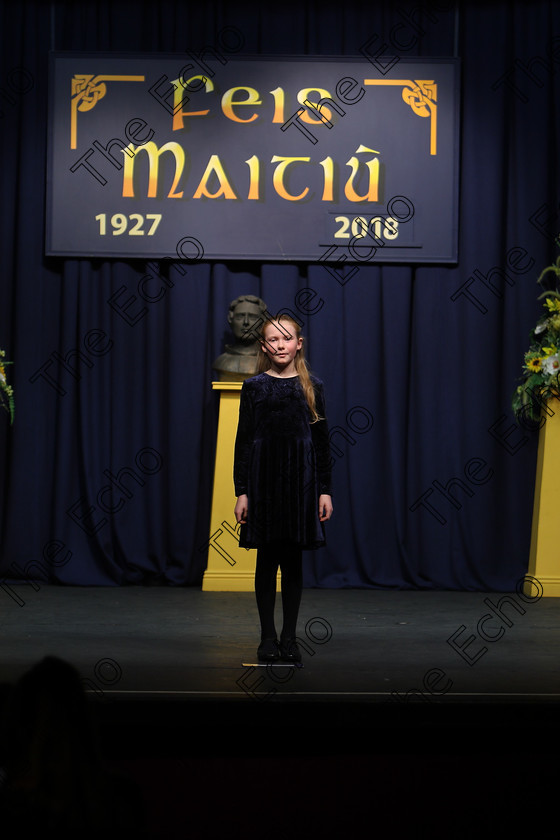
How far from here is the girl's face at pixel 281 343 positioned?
3393 millimetres

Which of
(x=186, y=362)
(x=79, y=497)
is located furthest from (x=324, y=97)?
(x=79, y=497)

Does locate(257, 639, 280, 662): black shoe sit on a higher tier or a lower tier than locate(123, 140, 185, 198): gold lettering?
lower

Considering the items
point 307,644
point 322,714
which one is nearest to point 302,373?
point 307,644

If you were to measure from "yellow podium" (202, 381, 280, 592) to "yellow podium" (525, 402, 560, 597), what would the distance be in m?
1.47

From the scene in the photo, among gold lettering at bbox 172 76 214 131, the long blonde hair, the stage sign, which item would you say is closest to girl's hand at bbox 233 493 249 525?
the long blonde hair

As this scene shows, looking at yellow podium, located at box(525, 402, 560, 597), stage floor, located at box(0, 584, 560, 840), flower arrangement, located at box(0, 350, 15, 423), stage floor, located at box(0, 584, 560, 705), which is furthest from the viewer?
yellow podium, located at box(525, 402, 560, 597)

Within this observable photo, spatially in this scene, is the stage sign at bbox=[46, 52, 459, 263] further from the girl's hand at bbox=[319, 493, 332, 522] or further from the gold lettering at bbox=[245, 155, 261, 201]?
the girl's hand at bbox=[319, 493, 332, 522]

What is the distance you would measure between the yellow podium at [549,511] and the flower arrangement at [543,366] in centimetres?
9

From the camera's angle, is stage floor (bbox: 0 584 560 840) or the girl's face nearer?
stage floor (bbox: 0 584 560 840)

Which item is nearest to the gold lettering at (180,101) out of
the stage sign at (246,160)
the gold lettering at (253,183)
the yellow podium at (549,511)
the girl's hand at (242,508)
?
the stage sign at (246,160)

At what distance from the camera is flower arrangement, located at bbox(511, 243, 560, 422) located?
498 centimetres

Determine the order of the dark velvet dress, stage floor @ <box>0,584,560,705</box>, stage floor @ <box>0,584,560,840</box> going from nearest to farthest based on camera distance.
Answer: stage floor @ <box>0,584,560,840</box> → stage floor @ <box>0,584,560,705</box> → the dark velvet dress

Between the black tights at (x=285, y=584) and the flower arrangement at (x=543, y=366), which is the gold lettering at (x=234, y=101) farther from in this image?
the black tights at (x=285, y=584)

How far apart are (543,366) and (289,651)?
2.32m
